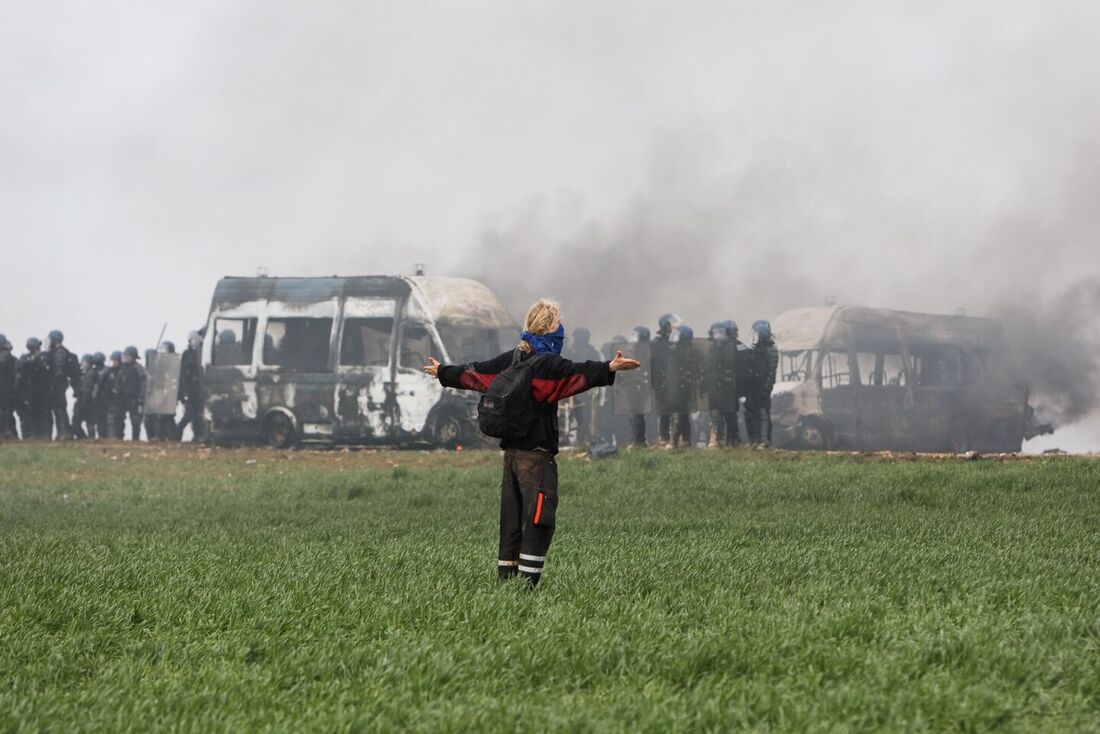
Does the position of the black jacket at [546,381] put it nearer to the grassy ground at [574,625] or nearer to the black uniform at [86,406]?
the grassy ground at [574,625]

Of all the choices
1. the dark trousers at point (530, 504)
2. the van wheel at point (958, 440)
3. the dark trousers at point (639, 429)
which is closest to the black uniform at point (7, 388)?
the dark trousers at point (639, 429)

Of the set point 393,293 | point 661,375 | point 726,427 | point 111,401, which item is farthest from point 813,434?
point 111,401

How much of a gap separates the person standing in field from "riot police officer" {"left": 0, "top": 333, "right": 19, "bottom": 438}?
27.5 metres

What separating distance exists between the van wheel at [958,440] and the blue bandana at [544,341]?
22.7m

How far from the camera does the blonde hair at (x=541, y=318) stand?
7.85m

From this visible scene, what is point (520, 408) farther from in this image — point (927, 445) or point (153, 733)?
point (927, 445)

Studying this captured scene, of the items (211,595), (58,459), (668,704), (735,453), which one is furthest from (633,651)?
(58,459)

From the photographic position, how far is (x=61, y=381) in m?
33.3

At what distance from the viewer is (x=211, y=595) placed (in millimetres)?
7695

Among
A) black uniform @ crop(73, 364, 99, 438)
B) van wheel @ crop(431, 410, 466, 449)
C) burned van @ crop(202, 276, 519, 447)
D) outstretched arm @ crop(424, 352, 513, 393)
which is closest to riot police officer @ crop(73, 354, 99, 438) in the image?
black uniform @ crop(73, 364, 99, 438)

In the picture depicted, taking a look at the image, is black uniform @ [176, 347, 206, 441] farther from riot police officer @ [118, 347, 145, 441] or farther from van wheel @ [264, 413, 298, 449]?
van wheel @ [264, 413, 298, 449]

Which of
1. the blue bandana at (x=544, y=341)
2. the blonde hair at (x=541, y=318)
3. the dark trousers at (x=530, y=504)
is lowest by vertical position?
the dark trousers at (x=530, y=504)

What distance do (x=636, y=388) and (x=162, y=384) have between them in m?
12.9

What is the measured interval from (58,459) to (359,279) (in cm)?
671
